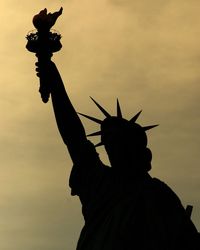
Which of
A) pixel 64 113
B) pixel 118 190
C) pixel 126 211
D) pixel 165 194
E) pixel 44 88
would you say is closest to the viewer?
pixel 126 211

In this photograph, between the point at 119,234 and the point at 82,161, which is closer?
the point at 119,234

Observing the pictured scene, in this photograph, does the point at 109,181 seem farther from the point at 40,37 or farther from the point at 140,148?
the point at 40,37

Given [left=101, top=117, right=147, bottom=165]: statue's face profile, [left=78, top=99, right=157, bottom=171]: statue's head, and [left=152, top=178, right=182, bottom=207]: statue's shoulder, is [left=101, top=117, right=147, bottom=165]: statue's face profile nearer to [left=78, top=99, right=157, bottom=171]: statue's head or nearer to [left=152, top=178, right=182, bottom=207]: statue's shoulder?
[left=78, top=99, right=157, bottom=171]: statue's head

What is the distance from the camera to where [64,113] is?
1199cm

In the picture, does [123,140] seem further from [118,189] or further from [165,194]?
[165,194]

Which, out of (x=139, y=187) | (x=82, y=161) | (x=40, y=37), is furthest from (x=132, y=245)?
(x=40, y=37)

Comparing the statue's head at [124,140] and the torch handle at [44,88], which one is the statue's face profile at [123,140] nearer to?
the statue's head at [124,140]

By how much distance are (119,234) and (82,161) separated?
1483 mm

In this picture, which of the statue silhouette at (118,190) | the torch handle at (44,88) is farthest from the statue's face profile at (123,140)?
the torch handle at (44,88)

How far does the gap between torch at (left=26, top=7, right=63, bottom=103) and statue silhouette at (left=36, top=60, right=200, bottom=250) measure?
11 cm

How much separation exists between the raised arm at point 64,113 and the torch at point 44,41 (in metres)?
0.10

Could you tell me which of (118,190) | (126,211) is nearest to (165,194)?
(126,211)

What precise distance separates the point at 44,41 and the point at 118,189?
2.55 meters

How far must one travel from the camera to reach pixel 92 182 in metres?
11.6
